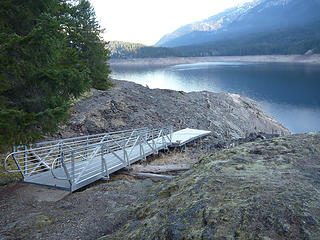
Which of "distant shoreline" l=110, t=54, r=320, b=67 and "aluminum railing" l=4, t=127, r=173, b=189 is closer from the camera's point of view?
"aluminum railing" l=4, t=127, r=173, b=189

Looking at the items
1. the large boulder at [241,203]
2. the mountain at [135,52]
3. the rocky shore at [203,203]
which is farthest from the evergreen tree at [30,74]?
the mountain at [135,52]

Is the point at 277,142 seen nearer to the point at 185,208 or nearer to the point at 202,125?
the point at 185,208

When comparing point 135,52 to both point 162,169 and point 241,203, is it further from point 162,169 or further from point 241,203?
point 241,203

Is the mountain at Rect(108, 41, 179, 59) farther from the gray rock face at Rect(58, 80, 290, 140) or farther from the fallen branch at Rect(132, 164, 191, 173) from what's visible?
the fallen branch at Rect(132, 164, 191, 173)

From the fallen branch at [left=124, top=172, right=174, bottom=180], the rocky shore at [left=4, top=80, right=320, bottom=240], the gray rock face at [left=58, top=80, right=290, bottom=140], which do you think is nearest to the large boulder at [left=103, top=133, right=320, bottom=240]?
the rocky shore at [left=4, top=80, right=320, bottom=240]

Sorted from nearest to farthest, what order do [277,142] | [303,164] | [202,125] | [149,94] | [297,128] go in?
[303,164]
[277,142]
[202,125]
[149,94]
[297,128]

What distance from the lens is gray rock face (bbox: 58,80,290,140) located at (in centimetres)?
1387

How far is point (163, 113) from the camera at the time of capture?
19.4 metres

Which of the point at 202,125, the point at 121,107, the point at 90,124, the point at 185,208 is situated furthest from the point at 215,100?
the point at 185,208

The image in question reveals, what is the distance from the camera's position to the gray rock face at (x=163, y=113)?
13873mm

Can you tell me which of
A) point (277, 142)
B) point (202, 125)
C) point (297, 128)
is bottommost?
point (297, 128)

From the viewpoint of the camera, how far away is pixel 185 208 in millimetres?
3271

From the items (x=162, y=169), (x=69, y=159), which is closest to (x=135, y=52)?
(x=162, y=169)

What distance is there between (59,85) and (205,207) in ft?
15.7
